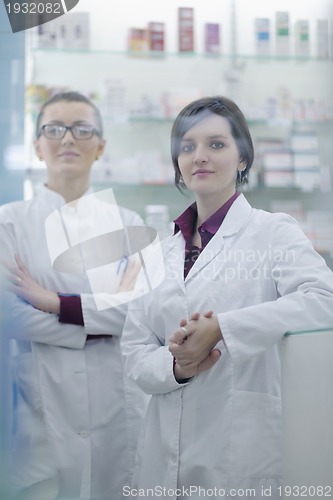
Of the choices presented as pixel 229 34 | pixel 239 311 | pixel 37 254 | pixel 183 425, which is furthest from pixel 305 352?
pixel 229 34

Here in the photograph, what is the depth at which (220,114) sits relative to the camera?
1514mm

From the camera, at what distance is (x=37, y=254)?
157cm

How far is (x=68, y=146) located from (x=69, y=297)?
37 cm

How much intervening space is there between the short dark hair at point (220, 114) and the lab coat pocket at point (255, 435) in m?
0.50

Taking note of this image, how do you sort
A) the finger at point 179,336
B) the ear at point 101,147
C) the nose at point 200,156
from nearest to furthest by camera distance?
the finger at point 179,336 → the nose at point 200,156 → the ear at point 101,147

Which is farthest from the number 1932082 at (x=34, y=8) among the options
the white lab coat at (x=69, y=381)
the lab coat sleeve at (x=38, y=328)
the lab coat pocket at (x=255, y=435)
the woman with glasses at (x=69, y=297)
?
the lab coat pocket at (x=255, y=435)

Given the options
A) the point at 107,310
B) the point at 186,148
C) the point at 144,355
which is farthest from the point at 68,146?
the point at 144,355

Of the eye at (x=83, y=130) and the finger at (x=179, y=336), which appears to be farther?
the eye at (x=83, y=130)

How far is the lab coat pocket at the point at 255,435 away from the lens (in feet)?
4.56

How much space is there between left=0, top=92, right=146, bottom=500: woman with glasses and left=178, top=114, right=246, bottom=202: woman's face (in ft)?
0.58

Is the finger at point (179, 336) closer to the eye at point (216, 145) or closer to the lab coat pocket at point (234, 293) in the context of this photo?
the lab coat pocket at point (234, 293)

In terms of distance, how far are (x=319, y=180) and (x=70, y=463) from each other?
910mm

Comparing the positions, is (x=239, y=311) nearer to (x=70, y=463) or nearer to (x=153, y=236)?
(x=153, y=236)

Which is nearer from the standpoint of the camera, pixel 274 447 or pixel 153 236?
pixel 274 447
